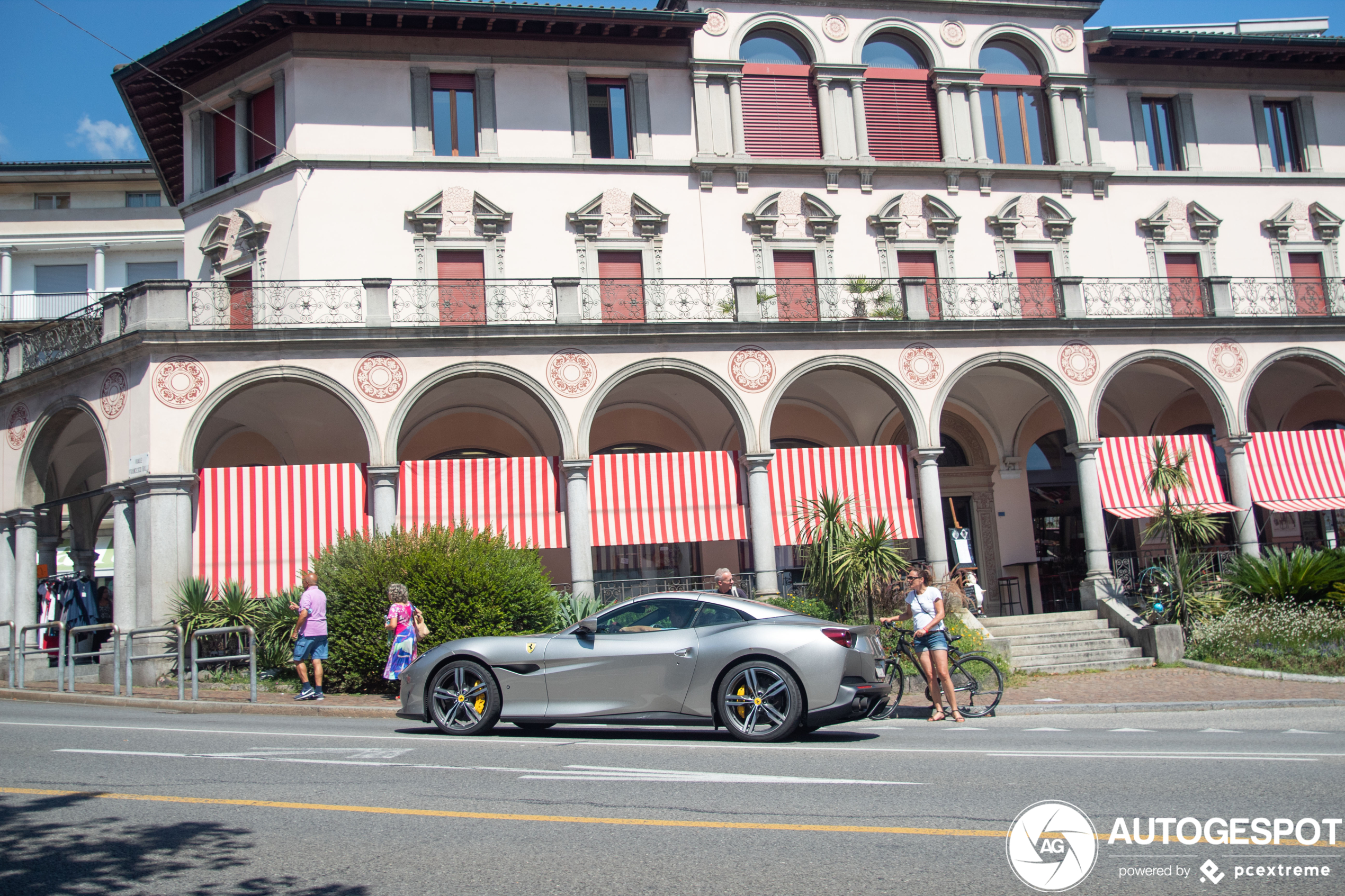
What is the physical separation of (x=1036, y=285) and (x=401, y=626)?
16914 mm

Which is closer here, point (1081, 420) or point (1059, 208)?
point (1081, 420)

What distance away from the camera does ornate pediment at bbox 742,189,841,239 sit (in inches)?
906

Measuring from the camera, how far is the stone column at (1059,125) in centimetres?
2461

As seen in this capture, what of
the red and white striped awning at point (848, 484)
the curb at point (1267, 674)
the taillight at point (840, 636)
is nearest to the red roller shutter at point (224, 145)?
the red and white striped awning at point (848, 484)

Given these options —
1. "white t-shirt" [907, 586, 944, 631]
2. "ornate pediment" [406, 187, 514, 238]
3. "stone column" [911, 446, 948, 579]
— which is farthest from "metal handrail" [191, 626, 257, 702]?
"stone column" [911, 446, 948, 579]

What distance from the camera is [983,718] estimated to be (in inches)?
479

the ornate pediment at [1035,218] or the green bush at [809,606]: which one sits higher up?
the ornate pediment at [1035,218]

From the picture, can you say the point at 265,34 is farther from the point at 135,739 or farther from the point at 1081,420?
the point at 1081,420

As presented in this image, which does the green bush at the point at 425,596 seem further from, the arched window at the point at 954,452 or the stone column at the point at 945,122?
the stone column at the point at 945,122

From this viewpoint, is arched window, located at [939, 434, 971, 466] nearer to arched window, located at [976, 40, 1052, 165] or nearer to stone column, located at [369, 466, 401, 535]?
arched window, located at [976, 40, 1052, 165]

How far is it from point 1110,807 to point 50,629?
21.8 m

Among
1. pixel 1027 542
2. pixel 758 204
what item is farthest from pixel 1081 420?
pixel 758 204

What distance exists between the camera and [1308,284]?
25.1 m

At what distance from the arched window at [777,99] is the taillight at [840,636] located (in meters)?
16.1
